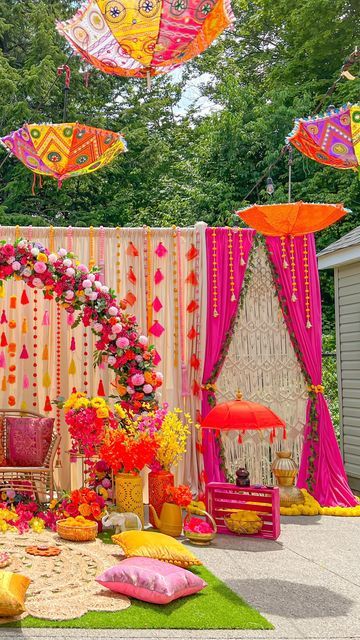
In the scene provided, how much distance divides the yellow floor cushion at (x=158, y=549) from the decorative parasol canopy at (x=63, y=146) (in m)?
3.57

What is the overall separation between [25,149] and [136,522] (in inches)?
139

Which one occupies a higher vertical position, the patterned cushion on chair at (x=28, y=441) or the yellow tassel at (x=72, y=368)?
the yellow tassel at (x=72, y=368)

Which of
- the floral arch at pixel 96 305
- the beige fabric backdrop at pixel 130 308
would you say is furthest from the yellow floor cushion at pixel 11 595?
the beige fabric backdrop at pixel 130 308

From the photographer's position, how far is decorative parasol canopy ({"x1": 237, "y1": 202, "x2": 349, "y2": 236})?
6020 millimetres

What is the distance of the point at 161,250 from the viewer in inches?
289

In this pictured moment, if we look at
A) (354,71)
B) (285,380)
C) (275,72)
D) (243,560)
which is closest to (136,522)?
(243,560)

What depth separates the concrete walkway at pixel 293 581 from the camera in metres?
3.41

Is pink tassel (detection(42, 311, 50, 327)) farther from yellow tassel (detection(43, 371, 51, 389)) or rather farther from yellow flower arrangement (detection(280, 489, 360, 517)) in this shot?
yellow flower arrangement (detection(280, 489, 360, 517))

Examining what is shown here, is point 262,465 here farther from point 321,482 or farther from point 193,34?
point 193,34

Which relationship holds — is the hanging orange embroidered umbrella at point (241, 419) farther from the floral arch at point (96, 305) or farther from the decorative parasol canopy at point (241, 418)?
the floral arch at point (96, 305)

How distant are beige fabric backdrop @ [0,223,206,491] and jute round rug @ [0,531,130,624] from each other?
6.36ft

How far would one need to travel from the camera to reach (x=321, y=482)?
7.12 m

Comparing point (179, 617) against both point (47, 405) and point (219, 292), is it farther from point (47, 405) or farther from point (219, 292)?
point (219, 292)

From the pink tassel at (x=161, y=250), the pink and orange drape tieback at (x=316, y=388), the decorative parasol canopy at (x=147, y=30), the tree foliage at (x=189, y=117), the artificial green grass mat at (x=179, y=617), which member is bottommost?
the artificial green grass mat at (x=179, y=617)
